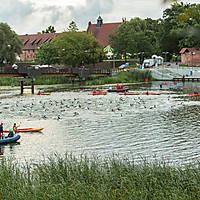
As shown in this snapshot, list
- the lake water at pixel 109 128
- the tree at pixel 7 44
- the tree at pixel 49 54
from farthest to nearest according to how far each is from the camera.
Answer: the tree at pixel 49 54
the tree at pixel 7 44
the lake water at pixel 109 128

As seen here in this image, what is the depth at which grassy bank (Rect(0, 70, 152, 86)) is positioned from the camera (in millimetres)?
92812

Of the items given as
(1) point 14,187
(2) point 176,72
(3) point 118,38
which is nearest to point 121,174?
(1) point 14,187

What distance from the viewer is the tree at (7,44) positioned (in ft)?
396

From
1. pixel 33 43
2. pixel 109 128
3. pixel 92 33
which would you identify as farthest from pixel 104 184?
pixel 33 43

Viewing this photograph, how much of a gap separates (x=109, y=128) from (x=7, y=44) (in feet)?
304

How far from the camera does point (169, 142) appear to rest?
96.0 ft

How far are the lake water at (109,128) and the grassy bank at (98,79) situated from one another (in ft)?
116

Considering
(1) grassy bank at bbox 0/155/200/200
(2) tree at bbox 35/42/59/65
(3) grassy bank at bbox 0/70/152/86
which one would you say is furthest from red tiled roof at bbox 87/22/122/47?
(1) grassy bank at bbox 0/155/200/200

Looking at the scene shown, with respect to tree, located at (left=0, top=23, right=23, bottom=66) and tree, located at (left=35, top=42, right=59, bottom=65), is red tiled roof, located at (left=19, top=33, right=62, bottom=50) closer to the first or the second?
tree, located at (left=35, top=42, right=59, bottom=65)

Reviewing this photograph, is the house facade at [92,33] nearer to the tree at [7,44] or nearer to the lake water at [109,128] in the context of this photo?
the tree at [7,44]

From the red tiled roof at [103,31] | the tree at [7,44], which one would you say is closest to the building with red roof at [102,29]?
the red tiled roof at [103,31]

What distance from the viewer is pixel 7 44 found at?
400 ft

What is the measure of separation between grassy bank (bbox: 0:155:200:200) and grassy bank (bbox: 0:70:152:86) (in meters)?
76.0

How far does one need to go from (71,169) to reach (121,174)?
234cm
